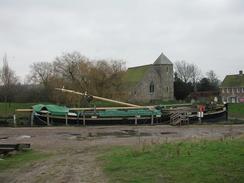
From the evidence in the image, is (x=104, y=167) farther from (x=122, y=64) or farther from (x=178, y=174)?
(x=122, y=64)

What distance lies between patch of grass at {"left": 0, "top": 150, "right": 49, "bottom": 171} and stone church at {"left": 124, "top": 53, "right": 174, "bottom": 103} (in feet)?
257

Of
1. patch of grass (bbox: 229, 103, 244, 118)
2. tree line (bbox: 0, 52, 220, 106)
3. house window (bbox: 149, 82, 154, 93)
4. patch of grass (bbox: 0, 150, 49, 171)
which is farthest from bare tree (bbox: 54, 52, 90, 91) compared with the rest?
patch of grass (bbox: 0, 150, 49, 171)

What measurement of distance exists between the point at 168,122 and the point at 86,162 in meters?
32.6

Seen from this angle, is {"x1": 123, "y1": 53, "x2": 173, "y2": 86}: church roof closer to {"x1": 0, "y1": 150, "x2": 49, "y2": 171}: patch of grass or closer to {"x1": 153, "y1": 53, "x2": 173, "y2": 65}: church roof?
{"x1": 153, "y1": 53, "x2": 173, "y2": 65}: church roof

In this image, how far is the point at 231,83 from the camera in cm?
11600

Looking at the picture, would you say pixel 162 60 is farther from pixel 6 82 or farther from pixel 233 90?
pixel 6 82

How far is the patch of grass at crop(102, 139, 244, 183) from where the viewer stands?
30.5 feet

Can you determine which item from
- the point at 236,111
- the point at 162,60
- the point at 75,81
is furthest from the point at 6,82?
the point at 162,60

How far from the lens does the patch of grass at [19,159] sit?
1384 centimetres

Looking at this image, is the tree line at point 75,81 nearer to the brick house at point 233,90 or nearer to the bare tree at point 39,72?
the bare tree at point 39,72

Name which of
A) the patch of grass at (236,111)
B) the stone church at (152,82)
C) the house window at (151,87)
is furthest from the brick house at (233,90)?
the patch of grass at (236,111)

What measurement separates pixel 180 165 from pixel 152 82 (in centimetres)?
9207

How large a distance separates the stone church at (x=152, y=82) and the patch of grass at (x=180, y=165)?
270ft

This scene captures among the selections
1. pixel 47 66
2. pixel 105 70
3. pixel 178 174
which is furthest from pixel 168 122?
pixel 47 66
